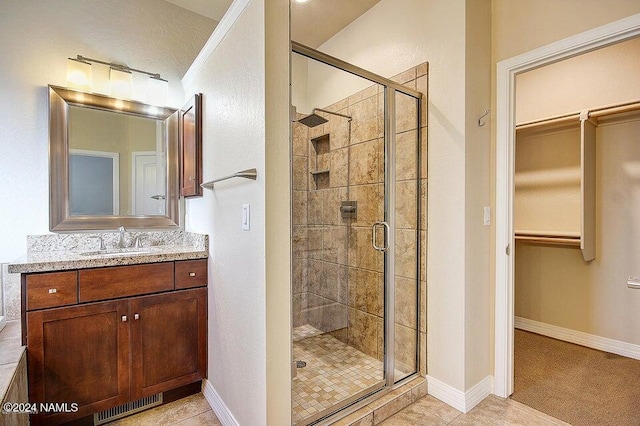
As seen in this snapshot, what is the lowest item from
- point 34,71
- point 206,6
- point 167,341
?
point 167,341

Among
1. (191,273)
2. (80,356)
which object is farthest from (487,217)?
(80,356)

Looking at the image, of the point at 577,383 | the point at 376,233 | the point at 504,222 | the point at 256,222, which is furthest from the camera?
the point at 376,233

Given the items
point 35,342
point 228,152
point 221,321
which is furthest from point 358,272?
point 35,342

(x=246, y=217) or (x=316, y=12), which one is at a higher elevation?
(x=316, y=12)

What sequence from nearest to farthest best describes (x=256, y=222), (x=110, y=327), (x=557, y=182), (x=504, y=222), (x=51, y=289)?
(x=256, y=222) → (x=51, y=289) → (x=110, y=327) → (x=504, y=222) → (x=557, y=182)

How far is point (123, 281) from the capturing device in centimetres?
180

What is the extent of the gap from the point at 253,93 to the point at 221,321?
1312 millimetres

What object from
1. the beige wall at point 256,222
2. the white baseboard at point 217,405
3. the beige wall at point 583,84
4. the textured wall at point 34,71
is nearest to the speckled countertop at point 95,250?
the textured wall at point 34,71

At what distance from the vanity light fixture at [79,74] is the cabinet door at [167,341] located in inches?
60.4

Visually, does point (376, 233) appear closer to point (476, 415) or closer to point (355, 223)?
point (355, 223)

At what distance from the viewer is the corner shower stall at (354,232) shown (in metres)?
2.07

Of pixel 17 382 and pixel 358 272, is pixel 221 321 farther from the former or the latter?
pixel 358 272

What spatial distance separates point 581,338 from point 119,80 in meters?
4.37

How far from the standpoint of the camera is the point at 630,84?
2.45 meters
